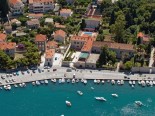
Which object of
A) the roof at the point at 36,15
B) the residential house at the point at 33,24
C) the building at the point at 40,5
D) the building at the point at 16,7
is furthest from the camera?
the building at the point at 40,5

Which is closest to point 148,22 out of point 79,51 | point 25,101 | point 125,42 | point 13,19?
point 125,42

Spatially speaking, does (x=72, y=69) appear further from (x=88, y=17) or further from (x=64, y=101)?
(x=88, y=17)

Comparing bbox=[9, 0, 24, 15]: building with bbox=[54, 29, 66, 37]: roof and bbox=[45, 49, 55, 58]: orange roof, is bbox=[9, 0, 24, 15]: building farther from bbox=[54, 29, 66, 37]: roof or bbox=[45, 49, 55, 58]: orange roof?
bbox=[45, 49, 55, 58]: orange roof

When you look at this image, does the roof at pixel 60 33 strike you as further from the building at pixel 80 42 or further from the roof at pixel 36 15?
the roof at pixel 36 15

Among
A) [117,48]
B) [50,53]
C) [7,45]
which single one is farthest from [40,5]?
→ [117,48]

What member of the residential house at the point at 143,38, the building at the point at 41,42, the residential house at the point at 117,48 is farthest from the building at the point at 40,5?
the residential house at the point at 143,38

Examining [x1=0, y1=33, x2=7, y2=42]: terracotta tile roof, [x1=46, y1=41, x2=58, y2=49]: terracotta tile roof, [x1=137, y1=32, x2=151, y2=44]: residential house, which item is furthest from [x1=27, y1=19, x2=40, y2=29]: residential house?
[x1=137, y1=32, x2=151, y2=44]: residential house
